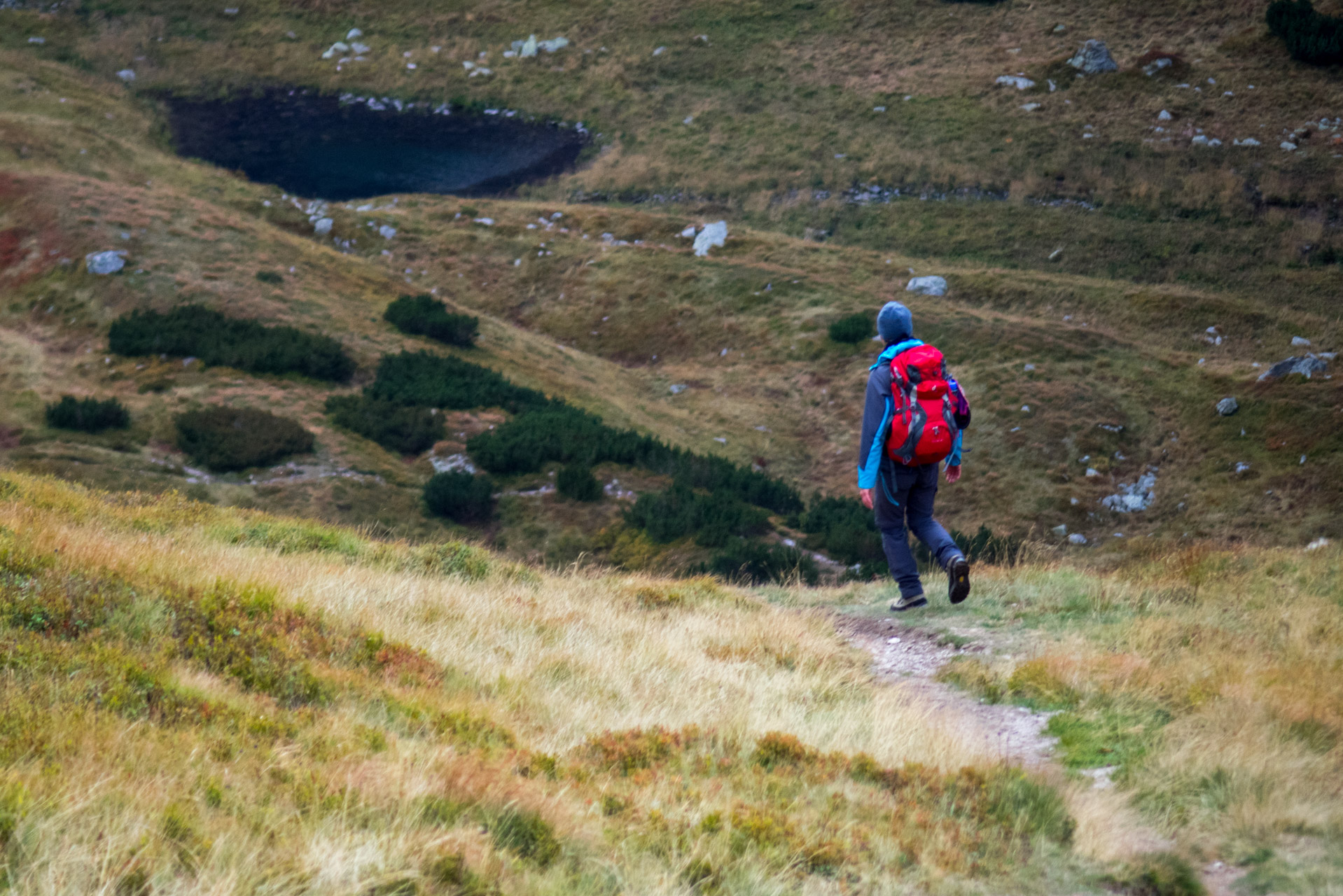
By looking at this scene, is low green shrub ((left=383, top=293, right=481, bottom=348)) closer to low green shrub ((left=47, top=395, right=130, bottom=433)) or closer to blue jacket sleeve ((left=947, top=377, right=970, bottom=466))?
low green shrub ((left=47, top=395, right=130, bottom=433))

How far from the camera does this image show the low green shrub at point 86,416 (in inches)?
606

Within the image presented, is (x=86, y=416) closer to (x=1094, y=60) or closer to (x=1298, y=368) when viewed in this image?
(x=1298, y=368)

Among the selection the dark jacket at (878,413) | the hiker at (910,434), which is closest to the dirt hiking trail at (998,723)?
the hiker at (910,434)

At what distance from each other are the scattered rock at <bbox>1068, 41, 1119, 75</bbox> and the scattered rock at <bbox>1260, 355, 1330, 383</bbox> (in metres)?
22.9

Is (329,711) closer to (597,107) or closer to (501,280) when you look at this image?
(501,280)

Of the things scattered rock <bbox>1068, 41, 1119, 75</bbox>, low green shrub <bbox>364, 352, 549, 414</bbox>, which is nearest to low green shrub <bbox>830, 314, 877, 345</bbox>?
low green shrub <bbox>364, 352, 549, 414</bbox>

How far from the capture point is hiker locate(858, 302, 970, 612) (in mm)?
6922

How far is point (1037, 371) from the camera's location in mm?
22375

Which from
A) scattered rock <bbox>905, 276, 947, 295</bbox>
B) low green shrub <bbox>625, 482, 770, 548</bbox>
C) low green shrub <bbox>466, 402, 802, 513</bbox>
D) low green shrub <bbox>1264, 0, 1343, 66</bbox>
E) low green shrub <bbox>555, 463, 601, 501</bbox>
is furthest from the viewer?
low green shrub <bbox>1264, 0, 1343, 66</bbox>

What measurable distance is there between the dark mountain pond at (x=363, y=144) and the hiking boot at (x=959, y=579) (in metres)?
35.6

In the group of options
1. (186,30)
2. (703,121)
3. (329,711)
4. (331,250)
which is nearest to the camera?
(329,711)

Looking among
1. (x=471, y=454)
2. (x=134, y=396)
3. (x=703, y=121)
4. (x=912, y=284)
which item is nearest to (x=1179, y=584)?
(x=471, y=454)

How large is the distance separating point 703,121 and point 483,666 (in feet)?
131

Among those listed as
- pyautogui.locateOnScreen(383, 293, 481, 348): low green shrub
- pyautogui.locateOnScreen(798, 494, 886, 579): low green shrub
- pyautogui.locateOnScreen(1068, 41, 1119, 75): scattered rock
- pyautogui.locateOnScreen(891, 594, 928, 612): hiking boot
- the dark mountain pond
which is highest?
pyautogui.locateOnScreen(1068, 41, 1119, 75): scattered rock
